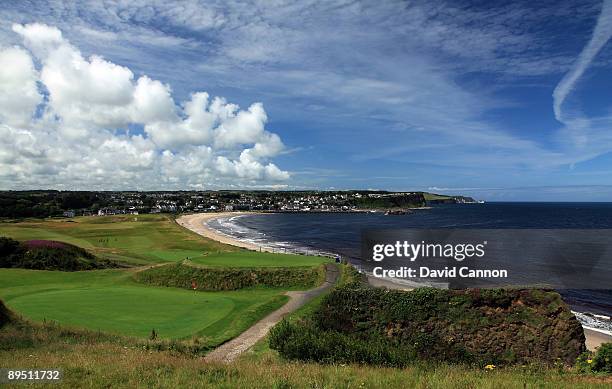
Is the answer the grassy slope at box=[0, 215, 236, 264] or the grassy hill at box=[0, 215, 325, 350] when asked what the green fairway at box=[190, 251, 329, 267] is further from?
the grassy slope at box=[0, 215, 236, 264]

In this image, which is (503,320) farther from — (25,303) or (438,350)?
(25,303)

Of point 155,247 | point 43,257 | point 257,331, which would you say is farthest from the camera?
point 155,247

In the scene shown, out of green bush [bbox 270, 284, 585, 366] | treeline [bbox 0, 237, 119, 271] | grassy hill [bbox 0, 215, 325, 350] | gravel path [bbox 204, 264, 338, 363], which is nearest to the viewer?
green bush [bbox 270, 284, 585, 366]

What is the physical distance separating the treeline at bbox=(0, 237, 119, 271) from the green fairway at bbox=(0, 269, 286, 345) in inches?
415

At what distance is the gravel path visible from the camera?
47.2 ft

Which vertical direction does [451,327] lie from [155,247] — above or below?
above

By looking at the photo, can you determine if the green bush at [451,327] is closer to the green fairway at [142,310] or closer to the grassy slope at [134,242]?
the green fairway at [142,310]

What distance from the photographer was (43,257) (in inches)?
1521

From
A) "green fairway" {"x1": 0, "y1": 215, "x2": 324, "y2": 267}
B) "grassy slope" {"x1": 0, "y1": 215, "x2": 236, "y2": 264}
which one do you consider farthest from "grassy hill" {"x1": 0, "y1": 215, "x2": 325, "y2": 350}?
"grassy slope" {"x1": 0, "y1": 215, "x2": 236, "y2": 264}

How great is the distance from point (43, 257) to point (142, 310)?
81.9 ft

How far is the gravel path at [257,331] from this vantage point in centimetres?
1437

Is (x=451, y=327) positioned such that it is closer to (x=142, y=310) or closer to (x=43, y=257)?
(x=142, y=310)

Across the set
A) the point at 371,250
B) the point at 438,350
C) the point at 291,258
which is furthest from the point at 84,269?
the point at 438,350

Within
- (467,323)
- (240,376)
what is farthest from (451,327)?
(240,376)
